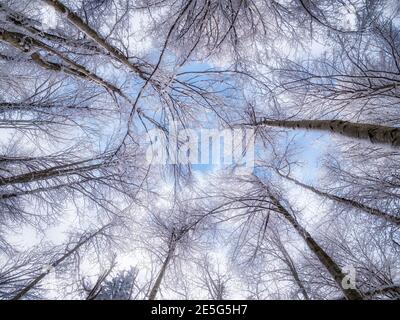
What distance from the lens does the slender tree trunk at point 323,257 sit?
3581 millimetres

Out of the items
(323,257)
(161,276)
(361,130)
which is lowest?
(323,257)

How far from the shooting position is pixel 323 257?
13.9 ft

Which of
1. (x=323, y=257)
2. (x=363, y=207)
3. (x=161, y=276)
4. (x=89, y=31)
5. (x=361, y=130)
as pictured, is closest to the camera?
(x=361, y=130)

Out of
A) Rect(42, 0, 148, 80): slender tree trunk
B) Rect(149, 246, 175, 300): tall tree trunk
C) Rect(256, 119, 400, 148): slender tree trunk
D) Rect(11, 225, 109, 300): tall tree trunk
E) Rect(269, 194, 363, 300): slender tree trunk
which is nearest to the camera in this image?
Rect(256, 119, 400, 148): slender tree trunk

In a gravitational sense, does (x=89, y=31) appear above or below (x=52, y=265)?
above

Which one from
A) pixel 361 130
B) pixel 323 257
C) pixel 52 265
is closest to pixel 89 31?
pixel 361 130

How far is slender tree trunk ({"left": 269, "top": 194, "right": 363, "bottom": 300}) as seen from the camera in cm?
358

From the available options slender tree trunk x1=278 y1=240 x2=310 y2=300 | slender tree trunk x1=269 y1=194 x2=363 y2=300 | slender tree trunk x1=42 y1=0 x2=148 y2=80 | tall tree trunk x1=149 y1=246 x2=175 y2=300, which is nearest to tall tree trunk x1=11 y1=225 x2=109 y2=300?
tall tree trunk x1=149 y1=246 x2=175 y2=300

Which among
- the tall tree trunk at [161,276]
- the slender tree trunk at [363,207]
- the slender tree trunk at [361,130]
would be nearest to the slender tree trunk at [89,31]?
the slender tree trunk at [361,130]

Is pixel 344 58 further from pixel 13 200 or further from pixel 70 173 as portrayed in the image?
pixel 13 200

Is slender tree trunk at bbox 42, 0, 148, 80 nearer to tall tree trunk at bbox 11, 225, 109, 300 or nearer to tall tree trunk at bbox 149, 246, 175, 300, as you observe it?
tall tree trunk at bbox 11, 225, 109, 300

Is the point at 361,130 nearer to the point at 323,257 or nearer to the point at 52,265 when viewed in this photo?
the point at 323,257

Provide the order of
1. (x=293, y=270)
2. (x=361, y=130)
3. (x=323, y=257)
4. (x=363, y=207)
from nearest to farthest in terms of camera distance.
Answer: (x=361, y=130) < (x=323, y=257) < (x=363, y=207) < (x=293, y=270)

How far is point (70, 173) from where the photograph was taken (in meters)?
5.01
